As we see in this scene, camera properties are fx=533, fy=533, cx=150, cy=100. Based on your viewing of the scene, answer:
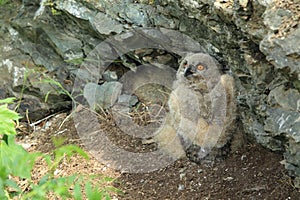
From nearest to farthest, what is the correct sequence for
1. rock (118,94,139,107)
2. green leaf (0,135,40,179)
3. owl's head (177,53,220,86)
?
green leaf (0,135,40,179) < owl's head (177,53,220,86) < rock (118,94,139,107)

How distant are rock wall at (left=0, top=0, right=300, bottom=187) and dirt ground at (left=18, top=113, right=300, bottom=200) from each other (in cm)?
25

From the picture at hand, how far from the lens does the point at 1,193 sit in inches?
85.9

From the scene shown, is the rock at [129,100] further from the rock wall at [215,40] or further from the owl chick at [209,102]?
the owl chick at [209,102]

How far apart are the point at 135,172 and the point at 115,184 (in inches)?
8.4

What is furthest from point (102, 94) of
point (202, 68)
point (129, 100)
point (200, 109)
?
point (202, 68)

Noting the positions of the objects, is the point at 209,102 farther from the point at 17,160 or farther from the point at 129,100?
the point at 17,160

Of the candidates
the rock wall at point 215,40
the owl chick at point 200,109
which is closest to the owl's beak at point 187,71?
the owl chick at point 200,109

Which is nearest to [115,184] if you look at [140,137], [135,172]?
[135,172]

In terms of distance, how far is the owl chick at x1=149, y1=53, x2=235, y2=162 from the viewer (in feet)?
12.9

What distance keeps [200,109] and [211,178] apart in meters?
0.52

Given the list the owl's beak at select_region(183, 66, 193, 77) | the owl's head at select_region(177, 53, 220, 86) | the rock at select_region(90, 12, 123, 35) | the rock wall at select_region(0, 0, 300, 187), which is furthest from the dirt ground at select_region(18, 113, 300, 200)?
the rock at select_region(90, 12, 123, 35)

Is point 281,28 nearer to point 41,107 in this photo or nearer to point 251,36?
point 251,36

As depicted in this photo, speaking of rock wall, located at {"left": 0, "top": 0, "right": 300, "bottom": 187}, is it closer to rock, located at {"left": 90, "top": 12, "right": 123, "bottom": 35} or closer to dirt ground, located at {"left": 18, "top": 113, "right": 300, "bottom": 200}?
rock, located at {"left": 90, "top": 12, "right": 123, "bottom": 35}

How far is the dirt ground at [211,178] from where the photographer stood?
3.68m
